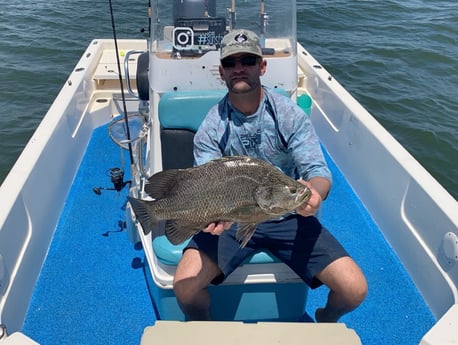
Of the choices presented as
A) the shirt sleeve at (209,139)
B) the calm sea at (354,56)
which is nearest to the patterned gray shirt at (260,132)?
the shirt sleeve at (209,139)

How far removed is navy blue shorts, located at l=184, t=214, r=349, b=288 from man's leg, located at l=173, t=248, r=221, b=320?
40 millimetres

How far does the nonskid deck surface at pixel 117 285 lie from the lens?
2549 millimetres

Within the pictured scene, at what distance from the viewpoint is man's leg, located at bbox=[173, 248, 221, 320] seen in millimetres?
2035

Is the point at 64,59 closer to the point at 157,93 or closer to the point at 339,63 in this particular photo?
the point at 339,63

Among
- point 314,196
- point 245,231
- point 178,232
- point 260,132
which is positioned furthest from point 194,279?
point 260,132

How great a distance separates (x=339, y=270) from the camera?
6.66 feet

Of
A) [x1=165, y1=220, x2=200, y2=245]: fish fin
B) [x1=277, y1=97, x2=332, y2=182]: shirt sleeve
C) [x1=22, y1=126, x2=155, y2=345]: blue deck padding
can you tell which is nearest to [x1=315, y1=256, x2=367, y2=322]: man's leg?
[x1=277, y1=97, x2=332, y2=182]: shirt sleeve

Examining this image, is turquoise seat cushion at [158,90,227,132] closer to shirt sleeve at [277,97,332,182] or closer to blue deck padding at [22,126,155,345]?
shirt sleeve at [277,97,332,182]

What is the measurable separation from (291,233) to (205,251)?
1.40 ft

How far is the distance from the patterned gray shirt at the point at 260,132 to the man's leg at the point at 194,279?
0.48m

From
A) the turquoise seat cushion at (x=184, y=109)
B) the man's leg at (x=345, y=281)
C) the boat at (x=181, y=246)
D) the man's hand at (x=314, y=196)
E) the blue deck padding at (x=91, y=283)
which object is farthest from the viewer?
the turquoise seat cushion at (x=184, y=109)

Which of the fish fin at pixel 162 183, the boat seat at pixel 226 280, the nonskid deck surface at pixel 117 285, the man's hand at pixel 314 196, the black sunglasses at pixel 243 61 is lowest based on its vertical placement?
the nonskid deck surface at pixel 117 285

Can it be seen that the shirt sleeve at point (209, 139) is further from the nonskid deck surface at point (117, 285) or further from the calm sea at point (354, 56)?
the calm sea at point (354, 56)

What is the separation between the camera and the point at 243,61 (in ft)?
6.76
